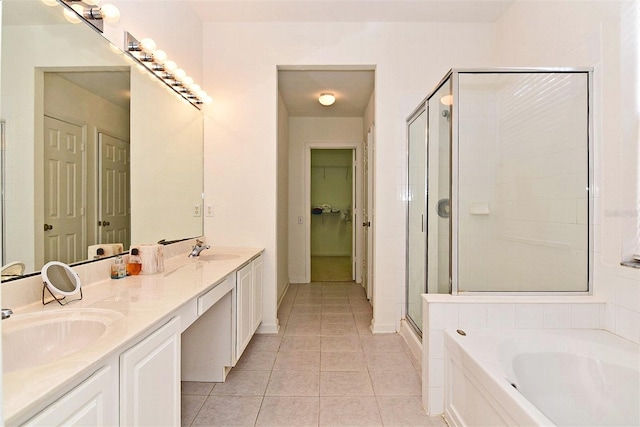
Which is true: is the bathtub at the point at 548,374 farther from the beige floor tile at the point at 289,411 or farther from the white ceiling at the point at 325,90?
the white ceiling at the point at 325,90

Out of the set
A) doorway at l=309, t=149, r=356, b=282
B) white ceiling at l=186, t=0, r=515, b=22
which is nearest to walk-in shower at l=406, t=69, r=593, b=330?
white ceiling at l=186, t=0, r=515, b=22

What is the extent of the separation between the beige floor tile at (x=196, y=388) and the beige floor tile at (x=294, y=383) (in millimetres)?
369

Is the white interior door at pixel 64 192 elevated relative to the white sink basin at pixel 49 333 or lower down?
elevated

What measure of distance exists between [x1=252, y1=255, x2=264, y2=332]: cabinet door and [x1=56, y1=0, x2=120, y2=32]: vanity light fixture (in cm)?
174

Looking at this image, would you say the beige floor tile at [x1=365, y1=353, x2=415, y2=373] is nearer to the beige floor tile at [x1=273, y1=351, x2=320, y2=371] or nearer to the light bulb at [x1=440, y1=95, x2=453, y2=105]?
the beige floor tile at [x1=273, y1=351, x2=320, y2=371]

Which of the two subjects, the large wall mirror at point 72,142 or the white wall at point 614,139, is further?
the white wall at point 614,139

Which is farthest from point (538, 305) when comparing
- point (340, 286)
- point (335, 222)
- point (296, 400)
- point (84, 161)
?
point (335, 222)

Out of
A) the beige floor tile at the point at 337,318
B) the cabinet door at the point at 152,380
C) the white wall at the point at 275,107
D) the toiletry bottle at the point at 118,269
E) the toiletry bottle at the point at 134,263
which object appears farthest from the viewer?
the beige floor tile at the point at 337,318

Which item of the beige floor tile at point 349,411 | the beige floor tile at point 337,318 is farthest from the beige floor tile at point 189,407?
the beige floor tile at point 337,318

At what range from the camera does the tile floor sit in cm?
191

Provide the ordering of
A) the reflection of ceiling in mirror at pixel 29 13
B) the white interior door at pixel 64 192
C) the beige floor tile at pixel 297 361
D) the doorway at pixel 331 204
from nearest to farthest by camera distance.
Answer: the reflection of ceiling in mirror at pixel 29 13 → the white interior door at pixel 64 192 → the beige floor tile at pixel 297 361 → the doorway at pixel 331 204

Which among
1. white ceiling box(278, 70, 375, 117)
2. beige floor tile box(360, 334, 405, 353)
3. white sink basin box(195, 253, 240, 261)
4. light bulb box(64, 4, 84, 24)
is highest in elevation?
white ceiling box(278, 70, 375, 117)

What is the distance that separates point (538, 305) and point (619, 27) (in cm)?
146

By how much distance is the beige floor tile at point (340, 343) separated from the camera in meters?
2.81
